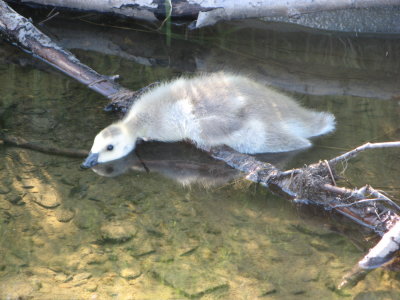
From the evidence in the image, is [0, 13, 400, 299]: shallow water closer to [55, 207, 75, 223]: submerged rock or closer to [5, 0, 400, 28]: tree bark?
[55, 207, 75, 223]: submerged rock

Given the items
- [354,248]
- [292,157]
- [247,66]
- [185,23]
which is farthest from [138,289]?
[185,23]

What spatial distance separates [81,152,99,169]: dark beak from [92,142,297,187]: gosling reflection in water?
50 mm

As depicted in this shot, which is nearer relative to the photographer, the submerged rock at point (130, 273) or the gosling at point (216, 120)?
the submerged rock at point (130, 273)

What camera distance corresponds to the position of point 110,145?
14.5 feet

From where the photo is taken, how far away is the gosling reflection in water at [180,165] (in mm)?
4207

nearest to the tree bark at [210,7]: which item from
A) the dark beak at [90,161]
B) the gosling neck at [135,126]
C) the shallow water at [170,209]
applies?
the shallow water at [170,209]

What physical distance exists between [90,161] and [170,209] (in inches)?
32.9

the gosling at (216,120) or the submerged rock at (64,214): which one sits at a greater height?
the gosling at (216,120)

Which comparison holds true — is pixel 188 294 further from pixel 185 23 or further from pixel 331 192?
pixel 185 23

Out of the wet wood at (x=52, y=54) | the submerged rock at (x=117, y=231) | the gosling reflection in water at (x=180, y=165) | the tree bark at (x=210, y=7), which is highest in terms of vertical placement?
the tree bark at (x=210, y=7)

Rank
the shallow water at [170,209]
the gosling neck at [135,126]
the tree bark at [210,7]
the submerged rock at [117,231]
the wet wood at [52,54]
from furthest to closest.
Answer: the tree bark at [210,7] → the wet wood at [52,54] → the gosling neck at [135,126] → the submerged rock at [117,231] → the shallow water at [170,209]

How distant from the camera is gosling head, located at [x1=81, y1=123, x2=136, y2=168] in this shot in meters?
4.30

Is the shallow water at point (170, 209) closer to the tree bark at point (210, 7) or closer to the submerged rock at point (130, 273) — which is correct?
the submerged rock at point (130, 273)

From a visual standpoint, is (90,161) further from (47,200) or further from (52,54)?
(52,54)
